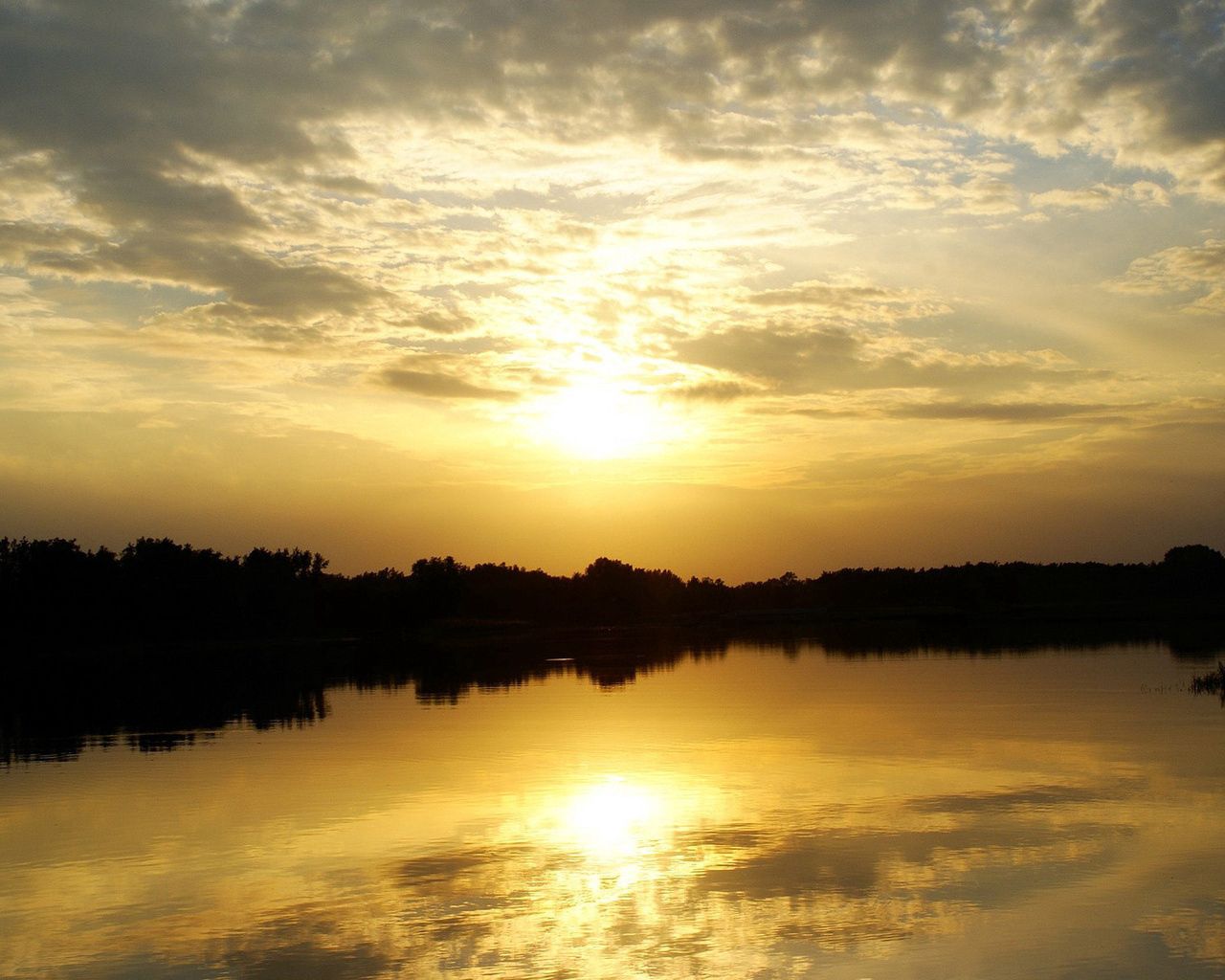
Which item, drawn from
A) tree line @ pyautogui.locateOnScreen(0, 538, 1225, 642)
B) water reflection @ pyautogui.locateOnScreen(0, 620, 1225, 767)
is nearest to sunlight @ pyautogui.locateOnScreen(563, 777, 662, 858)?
water reflection @ pyautogui.locateOnScreen(0, 620, 1225, 767)

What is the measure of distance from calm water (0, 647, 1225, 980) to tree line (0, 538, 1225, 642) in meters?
90.7

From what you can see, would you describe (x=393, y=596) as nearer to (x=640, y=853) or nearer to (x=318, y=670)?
(x=318, y=670)

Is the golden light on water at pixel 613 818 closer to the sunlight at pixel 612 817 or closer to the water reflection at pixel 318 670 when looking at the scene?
the sunlight at pixel 612 817

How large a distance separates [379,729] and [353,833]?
1810 cm

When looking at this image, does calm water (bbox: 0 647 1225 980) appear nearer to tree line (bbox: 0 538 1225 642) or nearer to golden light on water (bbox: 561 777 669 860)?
golden light on water (bbox: 561 777 669 860)

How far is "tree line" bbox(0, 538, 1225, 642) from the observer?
11725 centimetres

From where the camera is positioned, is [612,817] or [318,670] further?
[318,670]

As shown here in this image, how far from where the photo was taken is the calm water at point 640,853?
13836mm

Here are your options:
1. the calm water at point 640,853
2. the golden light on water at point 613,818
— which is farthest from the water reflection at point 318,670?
the golden light on water at point 613,818

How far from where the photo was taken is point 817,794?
77.9 ft

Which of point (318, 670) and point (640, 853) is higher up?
point (318, 670)

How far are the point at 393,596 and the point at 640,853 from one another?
138m

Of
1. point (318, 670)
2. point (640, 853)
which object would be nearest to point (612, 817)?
point (640, 853)

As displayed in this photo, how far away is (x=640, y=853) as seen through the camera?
1872 cm
